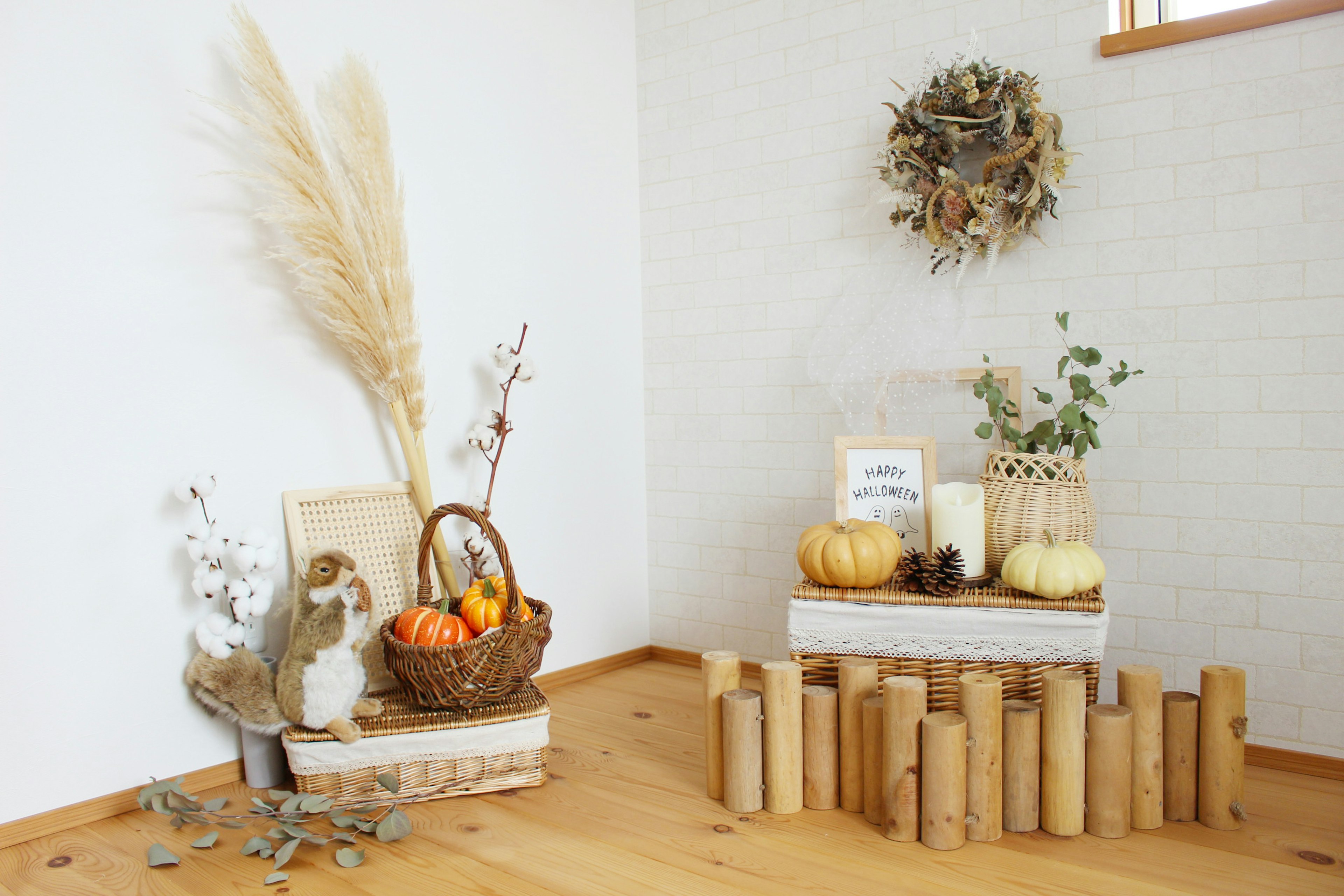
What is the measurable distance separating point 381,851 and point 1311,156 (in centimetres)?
250

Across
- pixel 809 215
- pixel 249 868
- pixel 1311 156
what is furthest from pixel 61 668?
pixel 1311 156

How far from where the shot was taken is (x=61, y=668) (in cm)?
198

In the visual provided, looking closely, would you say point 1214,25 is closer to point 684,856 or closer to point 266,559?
point 684,856

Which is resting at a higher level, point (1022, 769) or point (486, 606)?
point (486, 606)

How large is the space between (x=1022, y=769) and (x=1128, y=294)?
48.5 inches

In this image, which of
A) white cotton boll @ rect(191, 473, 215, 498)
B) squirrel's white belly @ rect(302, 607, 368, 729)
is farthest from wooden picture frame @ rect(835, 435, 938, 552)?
white cotton boll @ rect(191, 473, 215, 498)

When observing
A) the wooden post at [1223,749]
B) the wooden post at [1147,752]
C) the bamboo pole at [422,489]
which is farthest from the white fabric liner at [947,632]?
the bamboo pole at [422,489]

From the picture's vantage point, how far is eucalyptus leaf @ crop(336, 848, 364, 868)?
1.79 meters

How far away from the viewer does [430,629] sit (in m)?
2.11

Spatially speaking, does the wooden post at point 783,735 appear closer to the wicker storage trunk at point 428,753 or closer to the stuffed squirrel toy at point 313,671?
the wicker storage trunk at point 428,753

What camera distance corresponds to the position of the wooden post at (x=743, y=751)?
6.50 feet

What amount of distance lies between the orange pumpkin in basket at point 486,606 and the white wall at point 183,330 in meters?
0.53

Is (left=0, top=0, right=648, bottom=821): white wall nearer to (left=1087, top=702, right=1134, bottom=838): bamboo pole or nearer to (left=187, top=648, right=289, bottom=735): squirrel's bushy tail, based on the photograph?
(left=187, top=648, right=289, bottom=735): squirrel's bushy tail

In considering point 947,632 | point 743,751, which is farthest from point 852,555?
point 743,751
